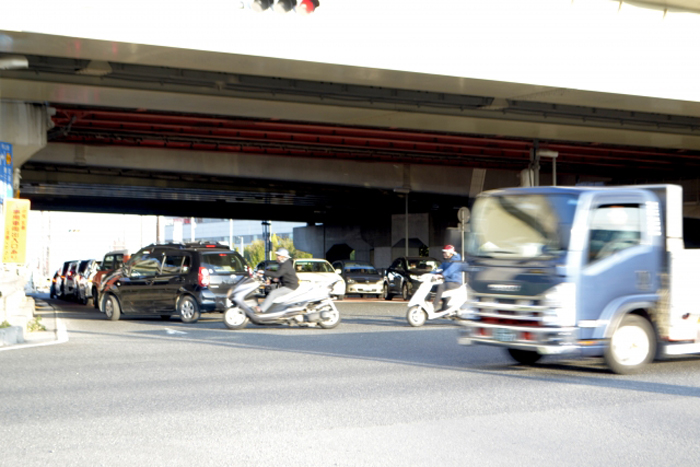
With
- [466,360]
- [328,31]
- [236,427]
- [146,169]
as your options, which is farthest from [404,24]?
[146,169]

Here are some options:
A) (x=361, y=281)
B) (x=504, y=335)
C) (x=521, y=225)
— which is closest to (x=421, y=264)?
(x=361, y=281)

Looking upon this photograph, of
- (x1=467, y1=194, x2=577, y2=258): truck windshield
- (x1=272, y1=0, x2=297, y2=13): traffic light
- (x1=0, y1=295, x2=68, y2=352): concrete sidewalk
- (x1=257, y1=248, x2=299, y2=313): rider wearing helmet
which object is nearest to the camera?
(x1=467, y1=194, x2=577, y2=258): truck windshield

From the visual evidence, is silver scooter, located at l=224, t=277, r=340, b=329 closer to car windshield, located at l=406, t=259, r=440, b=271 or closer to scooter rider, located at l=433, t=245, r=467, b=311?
scooter rider, located at l=433, t=245, r=467, b=311

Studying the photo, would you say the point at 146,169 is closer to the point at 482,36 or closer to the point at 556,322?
the point at 482,36

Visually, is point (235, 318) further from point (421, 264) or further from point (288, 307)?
point (421, 264)

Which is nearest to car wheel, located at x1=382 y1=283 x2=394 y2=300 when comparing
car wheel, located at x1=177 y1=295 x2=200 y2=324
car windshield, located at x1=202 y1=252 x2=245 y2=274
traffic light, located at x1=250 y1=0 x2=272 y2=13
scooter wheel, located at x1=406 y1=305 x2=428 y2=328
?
car windshield, located at x1=202 y1=252 x2=245 y2=274

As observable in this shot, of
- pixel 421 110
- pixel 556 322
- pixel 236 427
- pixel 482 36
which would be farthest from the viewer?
pixel 421 110

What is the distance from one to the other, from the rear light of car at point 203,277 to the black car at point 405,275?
14.4 m

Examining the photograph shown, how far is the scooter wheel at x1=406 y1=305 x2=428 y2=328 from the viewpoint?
18.5 metres

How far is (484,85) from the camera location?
21.2 m

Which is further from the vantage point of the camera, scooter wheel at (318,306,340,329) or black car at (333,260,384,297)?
black car at (333,260,384,297)

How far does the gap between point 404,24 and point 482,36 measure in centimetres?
203

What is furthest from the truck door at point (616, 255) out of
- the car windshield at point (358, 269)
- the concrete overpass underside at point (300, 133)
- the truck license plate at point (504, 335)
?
the car windshield at point (358, 269)

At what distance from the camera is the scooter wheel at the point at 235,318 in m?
17.5
